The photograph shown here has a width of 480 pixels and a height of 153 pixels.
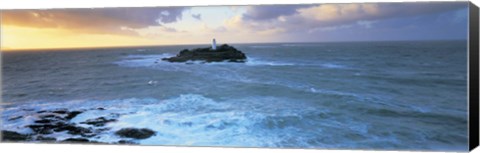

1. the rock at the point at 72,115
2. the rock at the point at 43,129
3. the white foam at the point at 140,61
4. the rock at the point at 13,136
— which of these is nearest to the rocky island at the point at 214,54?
the white foam at the point at 140,61

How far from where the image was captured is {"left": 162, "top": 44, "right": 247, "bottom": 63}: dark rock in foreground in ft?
23.7

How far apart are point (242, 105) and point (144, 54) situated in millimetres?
1673

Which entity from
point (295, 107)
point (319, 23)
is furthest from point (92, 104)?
point (319, 23)

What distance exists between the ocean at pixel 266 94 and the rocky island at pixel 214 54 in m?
0.08

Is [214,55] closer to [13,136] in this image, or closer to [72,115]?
[72,115]

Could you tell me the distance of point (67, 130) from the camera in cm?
742

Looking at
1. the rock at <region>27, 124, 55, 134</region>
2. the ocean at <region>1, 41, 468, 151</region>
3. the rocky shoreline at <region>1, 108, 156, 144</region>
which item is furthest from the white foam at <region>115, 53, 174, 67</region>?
the rock at <region>27, 124, 55, 134</region>

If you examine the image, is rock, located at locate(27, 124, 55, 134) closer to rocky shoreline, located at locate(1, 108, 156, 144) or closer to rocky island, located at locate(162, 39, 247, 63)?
rocky shoreline, located at locate(1, 108, 156, 144)

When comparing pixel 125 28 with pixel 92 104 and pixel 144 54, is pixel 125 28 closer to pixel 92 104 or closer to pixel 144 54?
pixel 144 54

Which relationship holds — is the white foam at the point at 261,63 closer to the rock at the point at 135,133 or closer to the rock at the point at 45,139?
the rock at the point at 135,133

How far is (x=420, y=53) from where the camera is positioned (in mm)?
6570

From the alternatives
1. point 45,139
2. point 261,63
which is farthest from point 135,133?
point 261,63

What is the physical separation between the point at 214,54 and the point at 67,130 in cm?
241

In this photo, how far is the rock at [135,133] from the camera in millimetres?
7172
